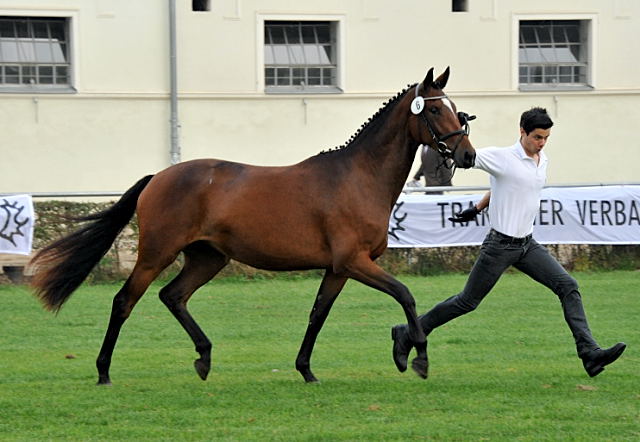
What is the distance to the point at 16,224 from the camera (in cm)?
1655

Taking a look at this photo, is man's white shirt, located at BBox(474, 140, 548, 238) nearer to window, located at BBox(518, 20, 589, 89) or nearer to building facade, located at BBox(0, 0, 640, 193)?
building facade, located at BBox(0, 0, 640, 193)

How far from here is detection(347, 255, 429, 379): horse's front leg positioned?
353 inches

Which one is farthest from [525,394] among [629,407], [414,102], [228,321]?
[228,321]

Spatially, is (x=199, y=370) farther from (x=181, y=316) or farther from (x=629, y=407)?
(x=629, y=407)

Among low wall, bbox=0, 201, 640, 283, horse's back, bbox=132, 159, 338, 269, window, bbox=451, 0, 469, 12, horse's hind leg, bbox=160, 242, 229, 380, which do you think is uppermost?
window, bbox=451, 0, 469, 12

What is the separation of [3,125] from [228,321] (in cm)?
1308

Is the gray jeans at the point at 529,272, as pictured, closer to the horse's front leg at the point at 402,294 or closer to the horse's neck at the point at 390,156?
the horse's front leg at the point at 402,294

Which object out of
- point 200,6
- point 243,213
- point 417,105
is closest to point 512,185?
point 417,105

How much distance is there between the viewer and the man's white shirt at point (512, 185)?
896 cm

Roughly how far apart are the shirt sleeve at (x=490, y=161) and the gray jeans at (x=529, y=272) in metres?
0.48

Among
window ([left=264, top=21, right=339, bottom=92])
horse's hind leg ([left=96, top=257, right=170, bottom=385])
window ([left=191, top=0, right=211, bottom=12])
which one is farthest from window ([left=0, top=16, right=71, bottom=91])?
horse's hind leg ([left=96, top=257, right=170, bottom=385])

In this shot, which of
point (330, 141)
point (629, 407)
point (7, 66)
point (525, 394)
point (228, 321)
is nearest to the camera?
point (629, 407)

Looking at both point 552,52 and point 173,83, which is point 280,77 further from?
point 552,52

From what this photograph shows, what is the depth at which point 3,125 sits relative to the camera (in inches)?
990
